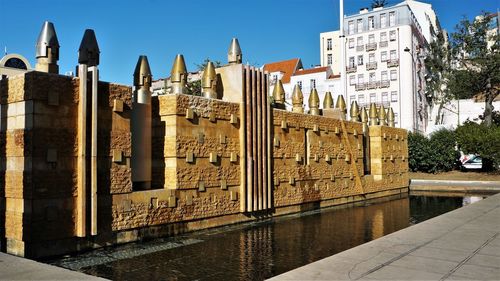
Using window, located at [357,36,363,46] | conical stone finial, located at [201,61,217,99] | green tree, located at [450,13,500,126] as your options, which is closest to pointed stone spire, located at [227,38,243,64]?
conical stone finial, located at [201,61,217,99]

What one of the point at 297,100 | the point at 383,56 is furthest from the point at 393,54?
the point at 297,100

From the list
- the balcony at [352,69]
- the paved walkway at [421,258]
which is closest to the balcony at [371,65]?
the balcony at [352,69]

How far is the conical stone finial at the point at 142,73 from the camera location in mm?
11086

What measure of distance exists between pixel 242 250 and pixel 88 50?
5.46m

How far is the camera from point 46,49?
928 cm

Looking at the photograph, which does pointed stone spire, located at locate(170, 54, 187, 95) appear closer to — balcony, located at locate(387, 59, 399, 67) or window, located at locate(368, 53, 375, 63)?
balcony, located at locate(387, 59, 399, 67)

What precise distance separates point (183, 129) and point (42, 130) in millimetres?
3672

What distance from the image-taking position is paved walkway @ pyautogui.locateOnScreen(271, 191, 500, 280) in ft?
20.4

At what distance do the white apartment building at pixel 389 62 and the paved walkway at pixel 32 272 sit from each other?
48.5 meters

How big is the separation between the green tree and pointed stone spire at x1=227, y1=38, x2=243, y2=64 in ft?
124

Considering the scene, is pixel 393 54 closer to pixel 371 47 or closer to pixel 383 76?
pixel 383 76

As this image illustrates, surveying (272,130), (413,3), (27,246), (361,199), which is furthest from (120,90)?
(413,3)

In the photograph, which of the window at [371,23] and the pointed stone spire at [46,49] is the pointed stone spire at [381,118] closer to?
the pointed stone spire at [46,49]

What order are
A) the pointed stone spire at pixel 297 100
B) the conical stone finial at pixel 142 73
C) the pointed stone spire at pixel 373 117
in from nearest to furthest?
1. the conical stone finial at pixel 142 73
2. the pointed stone spire at pixel 297 100
3. the pointed stone spire at pixel 373 117
